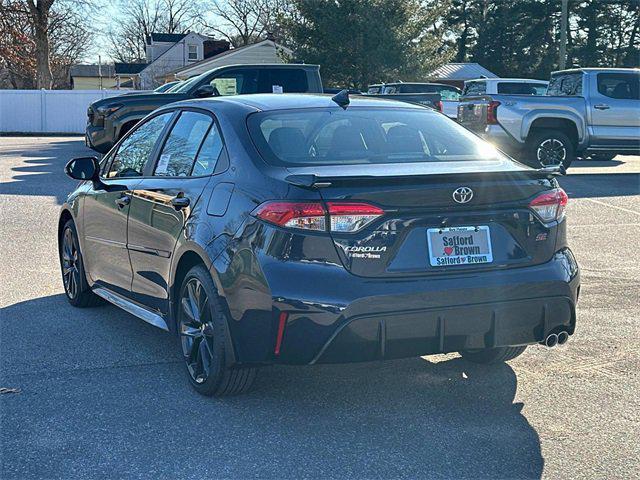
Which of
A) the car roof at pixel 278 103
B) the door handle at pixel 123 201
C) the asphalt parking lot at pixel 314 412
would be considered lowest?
the asphalt parking lot at pixel 314 412

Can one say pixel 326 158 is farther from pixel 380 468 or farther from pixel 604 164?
pixel 604 164

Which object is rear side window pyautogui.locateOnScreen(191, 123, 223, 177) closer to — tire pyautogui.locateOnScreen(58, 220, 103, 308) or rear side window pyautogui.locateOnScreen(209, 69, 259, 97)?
tire pyautogui.locateOnScreen(58, 220, 103, 308)

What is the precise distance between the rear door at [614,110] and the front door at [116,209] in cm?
1302

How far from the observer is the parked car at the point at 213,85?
16547 millimetres

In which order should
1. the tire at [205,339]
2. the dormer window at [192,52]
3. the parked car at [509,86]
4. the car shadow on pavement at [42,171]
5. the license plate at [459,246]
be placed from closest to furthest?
1. the license plate at [459,246]
2. the tire at [205,339]
3. the car shadow on pavement at [42,171]
4. the parked car at [509,86]
5. the dormer window at [192,52]

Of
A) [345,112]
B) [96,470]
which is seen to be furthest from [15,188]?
[96,470]

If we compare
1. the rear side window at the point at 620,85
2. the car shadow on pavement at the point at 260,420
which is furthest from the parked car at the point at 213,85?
the car shadow on pavement at the point at 260,420

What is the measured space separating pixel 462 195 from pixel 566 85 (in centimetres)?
1501

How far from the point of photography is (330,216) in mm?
4387

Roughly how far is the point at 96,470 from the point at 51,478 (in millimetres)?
191

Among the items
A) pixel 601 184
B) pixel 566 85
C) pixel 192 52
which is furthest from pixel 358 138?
pixel 192 52

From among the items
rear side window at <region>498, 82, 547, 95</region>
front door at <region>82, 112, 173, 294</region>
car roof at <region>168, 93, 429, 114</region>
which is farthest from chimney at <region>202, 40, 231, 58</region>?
car roof at <region>168, 93, 429, 114</region>

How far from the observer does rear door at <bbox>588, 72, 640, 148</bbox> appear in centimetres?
1778

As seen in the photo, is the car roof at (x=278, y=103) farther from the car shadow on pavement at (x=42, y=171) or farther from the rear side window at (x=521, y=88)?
the rear side window at (x=521, y=88)
